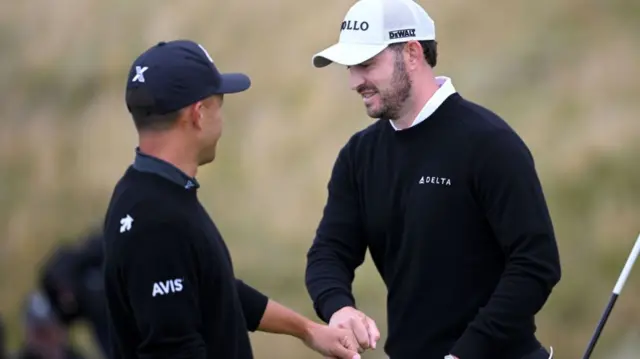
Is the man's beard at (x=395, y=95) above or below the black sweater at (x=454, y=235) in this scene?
above

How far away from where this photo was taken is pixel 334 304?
11.3 feet

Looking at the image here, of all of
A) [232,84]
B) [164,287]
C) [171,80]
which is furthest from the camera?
[232,84]

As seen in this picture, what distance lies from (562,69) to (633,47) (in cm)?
35

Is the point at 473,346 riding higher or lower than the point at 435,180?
lower

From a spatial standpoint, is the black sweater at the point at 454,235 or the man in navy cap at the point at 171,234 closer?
the man in navy cap at the point at 171,234

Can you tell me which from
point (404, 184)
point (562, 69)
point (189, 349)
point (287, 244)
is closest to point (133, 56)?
point (287, 244)

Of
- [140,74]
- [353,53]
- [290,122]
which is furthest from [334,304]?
[290,122]

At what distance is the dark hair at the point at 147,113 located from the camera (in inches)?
115

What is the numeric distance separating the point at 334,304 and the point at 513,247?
52cm

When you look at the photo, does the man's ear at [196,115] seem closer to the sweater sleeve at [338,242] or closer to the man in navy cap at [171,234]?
the man in navy cap at [171,234]

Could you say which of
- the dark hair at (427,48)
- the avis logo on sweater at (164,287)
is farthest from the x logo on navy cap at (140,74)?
the dark hair at (427,48)

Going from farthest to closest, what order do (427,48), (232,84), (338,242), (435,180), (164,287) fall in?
(338,242), (427,48), (435,180), (232,84), (164,287)

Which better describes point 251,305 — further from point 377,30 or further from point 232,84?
point 377,30

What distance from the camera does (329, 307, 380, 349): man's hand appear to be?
3.33 m
